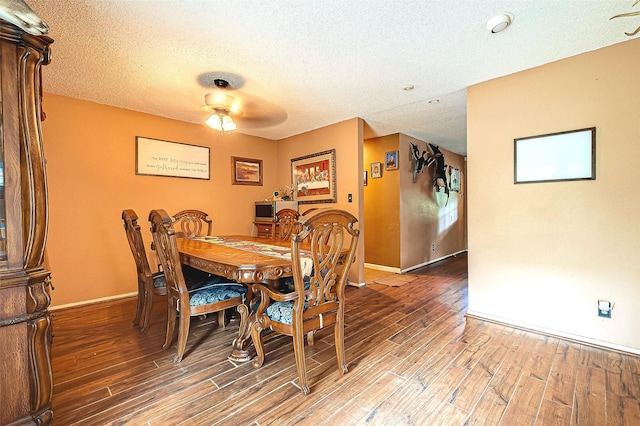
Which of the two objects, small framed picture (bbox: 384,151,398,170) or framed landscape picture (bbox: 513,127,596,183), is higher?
small framed picture (bbox: 384,151,398,170)

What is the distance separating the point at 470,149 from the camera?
279cm

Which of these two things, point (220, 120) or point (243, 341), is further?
point (220, 120)

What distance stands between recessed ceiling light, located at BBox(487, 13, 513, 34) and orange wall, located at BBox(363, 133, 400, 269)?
9.11 feet

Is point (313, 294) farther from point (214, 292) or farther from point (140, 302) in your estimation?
point (140, 302)

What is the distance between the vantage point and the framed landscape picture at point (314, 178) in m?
4.03

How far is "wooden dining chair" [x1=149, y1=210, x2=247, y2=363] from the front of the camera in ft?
6.00

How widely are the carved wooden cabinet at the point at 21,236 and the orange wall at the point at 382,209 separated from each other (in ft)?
14.1

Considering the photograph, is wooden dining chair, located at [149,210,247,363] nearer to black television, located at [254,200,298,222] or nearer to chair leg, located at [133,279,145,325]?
chair leg, located at [133,279,145,325]

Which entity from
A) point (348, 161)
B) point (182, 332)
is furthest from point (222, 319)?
point (348, 161)

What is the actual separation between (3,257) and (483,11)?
2736 millimetres

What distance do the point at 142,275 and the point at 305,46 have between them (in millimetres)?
2333

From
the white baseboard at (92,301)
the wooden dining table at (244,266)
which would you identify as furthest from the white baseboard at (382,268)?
the white baseboard at (92,301)

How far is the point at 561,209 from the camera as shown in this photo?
2289 millimetres

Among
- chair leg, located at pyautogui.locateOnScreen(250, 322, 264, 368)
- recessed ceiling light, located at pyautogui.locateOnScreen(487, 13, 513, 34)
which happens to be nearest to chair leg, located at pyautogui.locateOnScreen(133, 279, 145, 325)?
chair leg, located at pyautogui.locateOnScreen(250, 322, 264, 368)
